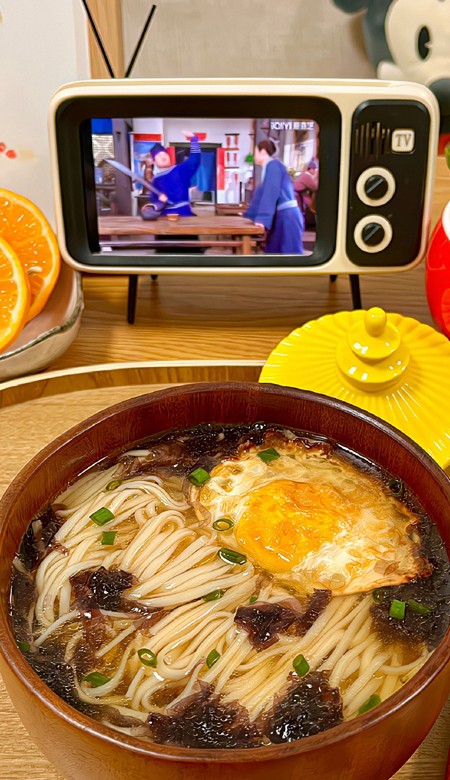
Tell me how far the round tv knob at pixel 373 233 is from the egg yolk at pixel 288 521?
70 cm

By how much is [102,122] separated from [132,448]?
76cm

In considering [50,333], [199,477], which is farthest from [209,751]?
[50,333]

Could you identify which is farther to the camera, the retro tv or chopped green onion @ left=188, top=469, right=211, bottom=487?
the retro tv

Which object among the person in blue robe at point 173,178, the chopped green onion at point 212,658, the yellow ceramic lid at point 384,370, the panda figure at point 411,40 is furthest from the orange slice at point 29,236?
the panda figure at point 411,40

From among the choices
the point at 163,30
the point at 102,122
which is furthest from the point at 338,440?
the point at 163,30

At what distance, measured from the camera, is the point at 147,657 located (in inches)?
28.2

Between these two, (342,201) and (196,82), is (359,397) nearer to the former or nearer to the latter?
(342,201)

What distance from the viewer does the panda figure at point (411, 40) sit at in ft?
7.32

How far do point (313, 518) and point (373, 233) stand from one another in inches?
30.2

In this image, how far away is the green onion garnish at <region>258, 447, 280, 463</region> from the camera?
95 cm

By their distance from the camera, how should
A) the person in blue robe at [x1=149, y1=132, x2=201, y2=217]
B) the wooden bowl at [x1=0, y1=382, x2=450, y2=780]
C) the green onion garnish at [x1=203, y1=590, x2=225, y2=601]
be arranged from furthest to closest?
the person in blue robe at [x1=149, y1=132, x2=201, y2=217]
the green onion garnish at [x1=203, y1=590, x2=225, y2=601]
the wooden bowl at [x1=0, y1=382, x2=450, y2=780]

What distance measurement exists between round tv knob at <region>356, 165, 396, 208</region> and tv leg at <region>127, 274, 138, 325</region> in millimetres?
515

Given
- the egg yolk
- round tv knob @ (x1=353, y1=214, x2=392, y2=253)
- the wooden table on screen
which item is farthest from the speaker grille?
the egg yolk

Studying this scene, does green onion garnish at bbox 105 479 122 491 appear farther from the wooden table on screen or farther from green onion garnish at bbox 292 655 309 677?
the wooden table on screen
